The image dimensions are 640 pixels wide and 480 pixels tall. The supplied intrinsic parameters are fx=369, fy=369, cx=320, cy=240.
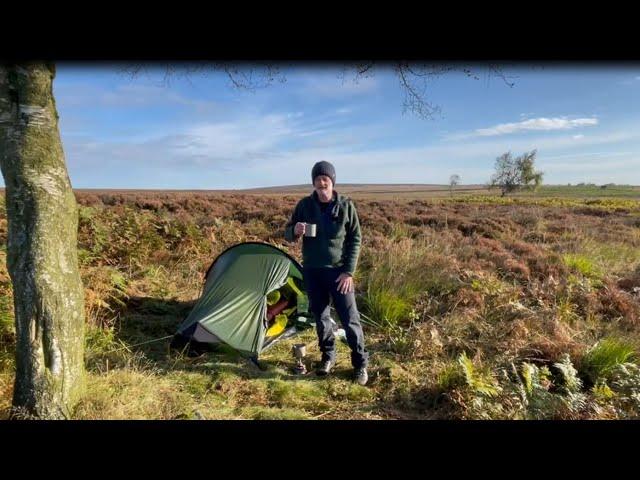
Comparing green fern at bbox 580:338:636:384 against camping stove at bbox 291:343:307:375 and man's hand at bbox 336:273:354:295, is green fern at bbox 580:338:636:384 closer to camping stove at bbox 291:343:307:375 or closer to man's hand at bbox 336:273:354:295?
man's hand at bbox 336:273:354:295

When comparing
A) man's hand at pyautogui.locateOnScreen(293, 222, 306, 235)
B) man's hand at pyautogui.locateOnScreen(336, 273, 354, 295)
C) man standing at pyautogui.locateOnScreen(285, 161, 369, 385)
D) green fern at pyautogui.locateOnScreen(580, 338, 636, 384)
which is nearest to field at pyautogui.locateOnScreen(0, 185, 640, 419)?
green fern at pyautogui.locateOnScreen(580, 338, 636, 384)

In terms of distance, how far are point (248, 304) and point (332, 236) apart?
1564mm

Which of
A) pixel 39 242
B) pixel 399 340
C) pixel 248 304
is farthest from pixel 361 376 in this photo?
pixel 39 242

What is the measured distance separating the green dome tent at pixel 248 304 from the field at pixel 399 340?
8.0 inches

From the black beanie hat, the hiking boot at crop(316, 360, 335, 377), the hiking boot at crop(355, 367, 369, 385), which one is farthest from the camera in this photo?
the hiking boot at crop(316, 360, 335, 377)

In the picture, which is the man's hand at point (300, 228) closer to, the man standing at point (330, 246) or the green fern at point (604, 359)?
the man standing at point (330, 246)

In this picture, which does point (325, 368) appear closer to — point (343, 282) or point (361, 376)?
point (361, 376)

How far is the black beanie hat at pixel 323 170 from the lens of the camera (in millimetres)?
3535

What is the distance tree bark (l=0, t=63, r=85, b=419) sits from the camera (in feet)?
7.94

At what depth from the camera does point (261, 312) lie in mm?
4523

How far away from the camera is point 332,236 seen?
3674 millimetres

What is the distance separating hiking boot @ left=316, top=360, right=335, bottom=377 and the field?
99mm
